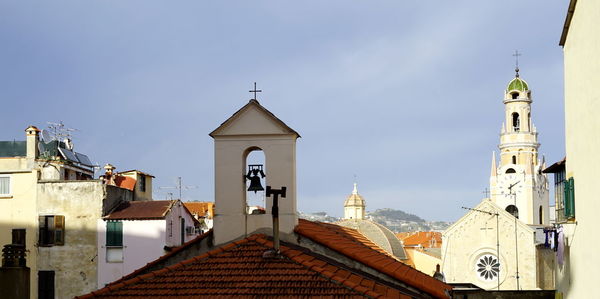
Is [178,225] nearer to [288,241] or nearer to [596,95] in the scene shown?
[288,241]

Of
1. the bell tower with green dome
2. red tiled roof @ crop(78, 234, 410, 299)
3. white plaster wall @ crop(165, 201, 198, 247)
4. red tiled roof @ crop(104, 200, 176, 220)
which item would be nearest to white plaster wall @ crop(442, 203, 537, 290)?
the bell tower with green dome

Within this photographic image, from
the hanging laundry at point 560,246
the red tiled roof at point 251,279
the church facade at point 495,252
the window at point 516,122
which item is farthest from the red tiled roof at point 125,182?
the window at point 516,122

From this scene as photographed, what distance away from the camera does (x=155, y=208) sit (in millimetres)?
39969

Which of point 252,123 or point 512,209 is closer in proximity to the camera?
point 252,123

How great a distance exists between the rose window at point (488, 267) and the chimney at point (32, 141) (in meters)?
51.1

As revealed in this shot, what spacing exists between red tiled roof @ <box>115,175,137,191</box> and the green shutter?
2975cm

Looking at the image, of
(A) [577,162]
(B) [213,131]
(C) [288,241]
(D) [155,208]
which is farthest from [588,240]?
(D) [155,208]

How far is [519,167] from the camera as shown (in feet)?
330

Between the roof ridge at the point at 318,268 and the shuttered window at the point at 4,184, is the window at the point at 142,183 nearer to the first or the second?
the shuttered window at the point at 4,184

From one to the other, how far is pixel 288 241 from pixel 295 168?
71.8 inches

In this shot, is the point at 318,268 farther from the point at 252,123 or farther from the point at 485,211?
the point at 485,211

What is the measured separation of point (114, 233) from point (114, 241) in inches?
15.2

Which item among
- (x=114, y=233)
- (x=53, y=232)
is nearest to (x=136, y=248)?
(x=114, y=233)

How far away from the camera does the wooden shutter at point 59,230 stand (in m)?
39.3
